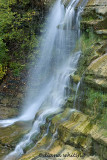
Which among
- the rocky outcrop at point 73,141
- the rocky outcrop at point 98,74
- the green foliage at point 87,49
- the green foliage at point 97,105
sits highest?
the green foliage at point 87,49

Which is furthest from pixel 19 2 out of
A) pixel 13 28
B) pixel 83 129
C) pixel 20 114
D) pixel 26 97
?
pixel 83 129

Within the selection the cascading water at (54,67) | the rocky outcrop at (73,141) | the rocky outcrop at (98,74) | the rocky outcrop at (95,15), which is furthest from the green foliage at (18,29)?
the rocky outcrop at (73,141)

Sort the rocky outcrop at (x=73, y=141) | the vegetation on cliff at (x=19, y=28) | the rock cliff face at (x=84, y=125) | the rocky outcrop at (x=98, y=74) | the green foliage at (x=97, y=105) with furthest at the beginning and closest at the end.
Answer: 1. the vegetation on cliff at (x=19, y=28)
2. the rocky outcrop at (x=98, y=74)
3. the green foliage at (x=97, y=105)
4. the rock cliff face at (x=84, y=125)
5. the rocky outcrop at (x=73, y=141)

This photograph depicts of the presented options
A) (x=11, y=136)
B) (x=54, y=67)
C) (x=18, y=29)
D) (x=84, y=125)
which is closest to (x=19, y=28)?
(x=18, y=29)

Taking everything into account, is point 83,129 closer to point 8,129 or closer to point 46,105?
point 46,105

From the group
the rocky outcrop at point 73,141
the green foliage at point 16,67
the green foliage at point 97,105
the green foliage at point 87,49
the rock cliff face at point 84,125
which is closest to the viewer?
the rocky outcrop at point 73,141

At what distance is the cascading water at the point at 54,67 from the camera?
9.25 metres

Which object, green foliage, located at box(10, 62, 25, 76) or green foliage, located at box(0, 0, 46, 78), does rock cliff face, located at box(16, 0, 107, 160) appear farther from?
green foliage, located at box(0, 0, 46, 78)

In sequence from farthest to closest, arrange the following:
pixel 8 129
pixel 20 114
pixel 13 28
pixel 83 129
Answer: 1. pixel 13 28
2. pixel 20 114
3. pixel 8 129
4. pixel 83 129

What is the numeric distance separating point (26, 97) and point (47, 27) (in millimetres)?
4955

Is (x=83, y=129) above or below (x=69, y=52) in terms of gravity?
below

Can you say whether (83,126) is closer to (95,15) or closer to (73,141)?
(73,141)

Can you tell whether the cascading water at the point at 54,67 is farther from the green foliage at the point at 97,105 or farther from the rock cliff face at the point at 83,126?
the green foliage at the point at 97,105

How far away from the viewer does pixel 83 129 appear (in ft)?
19.4
